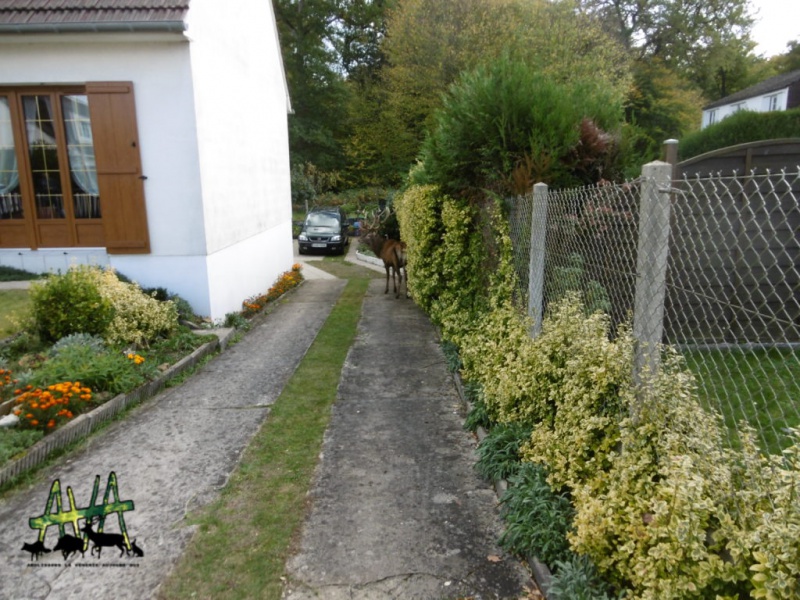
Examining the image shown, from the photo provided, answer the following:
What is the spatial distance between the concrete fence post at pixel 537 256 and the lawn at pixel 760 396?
125 centimetres

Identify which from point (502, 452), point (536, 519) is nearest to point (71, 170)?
point (502, 452)

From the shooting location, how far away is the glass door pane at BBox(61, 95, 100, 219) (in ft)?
27.9

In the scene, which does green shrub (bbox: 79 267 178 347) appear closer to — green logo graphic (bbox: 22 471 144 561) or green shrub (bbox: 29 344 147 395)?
green shrub (bbox: 29 344 147 395)

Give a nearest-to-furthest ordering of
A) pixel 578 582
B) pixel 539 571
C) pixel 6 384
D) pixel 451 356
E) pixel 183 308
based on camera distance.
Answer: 1. pixel 578 582
2. pixel 539 571
3. pixel 6 384
4. pixel 451 356
5. pixel 183 308

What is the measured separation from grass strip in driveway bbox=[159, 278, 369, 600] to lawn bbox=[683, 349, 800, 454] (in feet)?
8.46

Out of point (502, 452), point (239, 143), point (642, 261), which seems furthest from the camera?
point (239, 143)

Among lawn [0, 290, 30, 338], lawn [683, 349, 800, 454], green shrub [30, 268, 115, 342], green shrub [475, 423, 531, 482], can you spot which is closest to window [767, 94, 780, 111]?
lawn [683, 349, 800, 454]

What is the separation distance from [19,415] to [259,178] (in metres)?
8.71

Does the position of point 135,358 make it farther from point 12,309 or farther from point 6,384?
point 12,309

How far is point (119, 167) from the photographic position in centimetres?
828

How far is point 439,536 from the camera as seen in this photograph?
3.46 metres

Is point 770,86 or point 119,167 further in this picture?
point 770,86

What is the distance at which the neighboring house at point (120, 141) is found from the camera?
789 cm

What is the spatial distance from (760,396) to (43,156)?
414 inches
